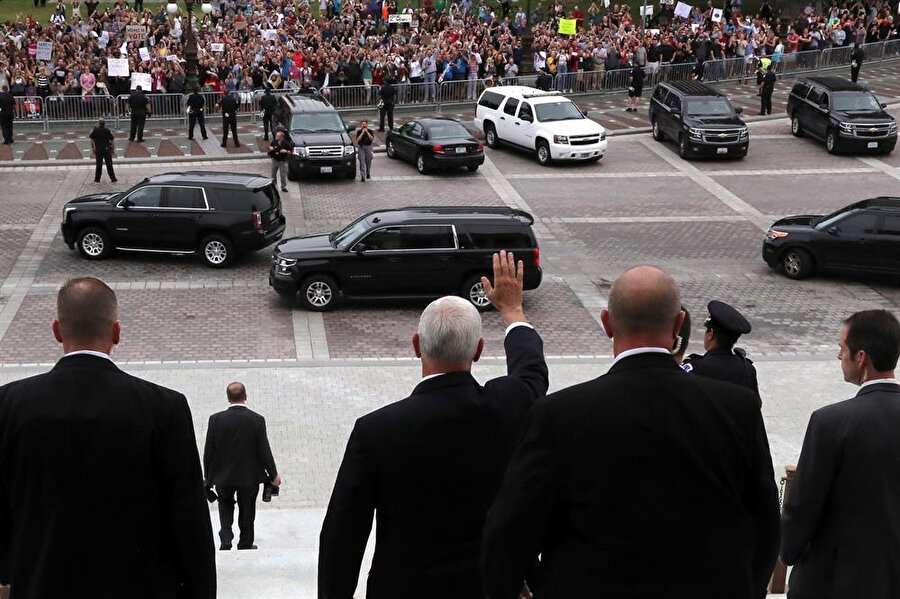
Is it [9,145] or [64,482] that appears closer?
[64,482]

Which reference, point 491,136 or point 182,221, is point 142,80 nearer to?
point 491,136

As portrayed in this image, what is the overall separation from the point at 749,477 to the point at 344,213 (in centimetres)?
2208

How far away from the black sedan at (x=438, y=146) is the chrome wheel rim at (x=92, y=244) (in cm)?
939

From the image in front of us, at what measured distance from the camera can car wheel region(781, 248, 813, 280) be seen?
2203 centimetres

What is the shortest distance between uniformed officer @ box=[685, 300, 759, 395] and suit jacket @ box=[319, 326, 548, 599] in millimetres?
2801

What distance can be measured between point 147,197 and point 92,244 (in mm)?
1313

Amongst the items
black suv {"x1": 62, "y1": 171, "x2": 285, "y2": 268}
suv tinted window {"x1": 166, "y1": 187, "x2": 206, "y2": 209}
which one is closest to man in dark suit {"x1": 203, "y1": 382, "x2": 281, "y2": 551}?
black suv {"x1": 62, "y1": 171, "x2": 285, "y2": 268}

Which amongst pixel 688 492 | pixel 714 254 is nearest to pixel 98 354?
pixel 688 492

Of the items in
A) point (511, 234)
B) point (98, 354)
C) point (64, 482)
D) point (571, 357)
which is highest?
point (98, 354)

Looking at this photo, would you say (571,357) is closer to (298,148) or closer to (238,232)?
(238,232)

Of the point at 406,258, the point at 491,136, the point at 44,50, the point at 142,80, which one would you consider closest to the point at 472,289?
the point at 406,258

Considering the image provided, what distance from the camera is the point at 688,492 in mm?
4031

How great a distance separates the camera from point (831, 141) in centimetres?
3228

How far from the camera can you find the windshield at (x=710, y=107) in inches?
1261
